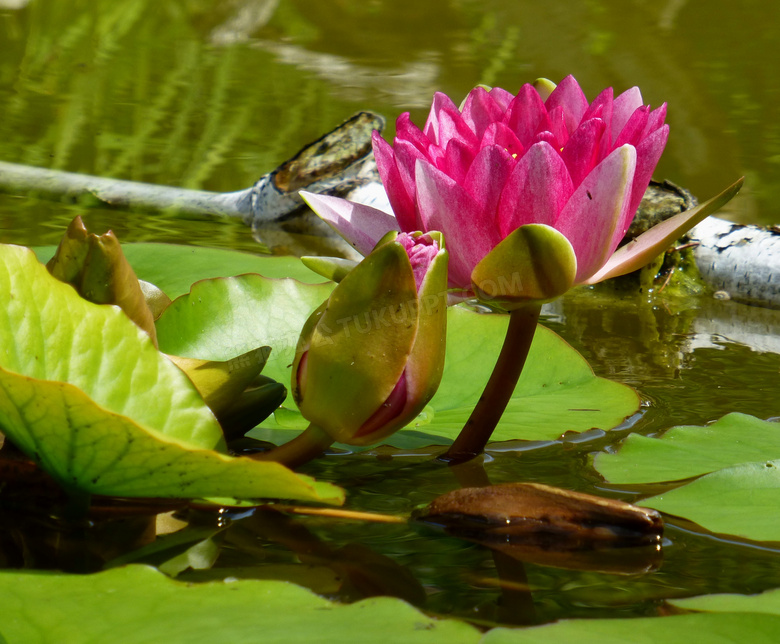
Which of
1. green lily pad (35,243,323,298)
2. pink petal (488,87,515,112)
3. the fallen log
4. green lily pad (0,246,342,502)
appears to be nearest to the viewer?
green lily pad (0,246,342,502)

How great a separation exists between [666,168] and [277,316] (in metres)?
2.96

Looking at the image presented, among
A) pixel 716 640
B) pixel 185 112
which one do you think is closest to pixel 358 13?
pixel 185 112

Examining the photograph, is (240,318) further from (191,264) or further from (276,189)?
(276,189)

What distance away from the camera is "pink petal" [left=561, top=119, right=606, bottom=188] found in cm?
60

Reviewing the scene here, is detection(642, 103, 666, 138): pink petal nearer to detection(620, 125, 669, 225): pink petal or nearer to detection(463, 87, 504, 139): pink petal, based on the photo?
detection(620, 125, 669, 225): pink petal

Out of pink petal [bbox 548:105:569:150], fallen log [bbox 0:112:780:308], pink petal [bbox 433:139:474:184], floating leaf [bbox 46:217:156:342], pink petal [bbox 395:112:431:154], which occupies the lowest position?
fallen log [bbox 0:112:780:308]

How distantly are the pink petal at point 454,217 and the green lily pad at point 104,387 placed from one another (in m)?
0.21

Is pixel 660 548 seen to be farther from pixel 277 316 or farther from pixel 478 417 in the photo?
pixel 277 316

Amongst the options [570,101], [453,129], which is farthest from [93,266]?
[570,101]

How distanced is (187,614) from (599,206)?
0.39 meters

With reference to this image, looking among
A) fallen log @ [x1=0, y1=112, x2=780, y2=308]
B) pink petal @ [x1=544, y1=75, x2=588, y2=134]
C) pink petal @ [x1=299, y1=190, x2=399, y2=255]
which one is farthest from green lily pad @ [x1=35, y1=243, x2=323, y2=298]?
fallen log @ [x1=0, y1=112, x2=780, y2=308]

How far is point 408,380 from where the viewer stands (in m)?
0.56

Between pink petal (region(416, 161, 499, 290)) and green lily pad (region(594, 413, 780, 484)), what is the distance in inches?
9.0

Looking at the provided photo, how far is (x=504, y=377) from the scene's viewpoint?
684mm
